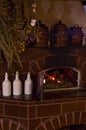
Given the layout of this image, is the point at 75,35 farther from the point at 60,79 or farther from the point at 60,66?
the point at 60,79

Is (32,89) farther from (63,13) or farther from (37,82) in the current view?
(63,13)

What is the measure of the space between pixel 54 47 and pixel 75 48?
0.24m

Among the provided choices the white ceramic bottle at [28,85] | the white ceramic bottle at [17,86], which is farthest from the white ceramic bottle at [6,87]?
the white ceramic bottle at [28,85]

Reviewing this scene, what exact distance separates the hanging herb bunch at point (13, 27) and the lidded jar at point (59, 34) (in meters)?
0.25

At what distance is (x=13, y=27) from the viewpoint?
7.51ft

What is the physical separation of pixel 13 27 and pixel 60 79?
0.87m

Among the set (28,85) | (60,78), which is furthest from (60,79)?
(28,85)

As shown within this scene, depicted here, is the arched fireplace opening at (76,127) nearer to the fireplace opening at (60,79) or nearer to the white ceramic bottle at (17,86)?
the fireplace opening at (60,79)

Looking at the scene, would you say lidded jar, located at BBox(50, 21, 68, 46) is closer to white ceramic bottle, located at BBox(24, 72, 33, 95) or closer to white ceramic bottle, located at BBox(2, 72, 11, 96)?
white ceramic bottle, located at BBox(24, 72, 33, 95)

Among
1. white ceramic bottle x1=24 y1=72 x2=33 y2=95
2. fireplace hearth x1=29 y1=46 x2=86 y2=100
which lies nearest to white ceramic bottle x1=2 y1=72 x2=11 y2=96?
white ceramic bottle x1=24 y1=72 x2=33 y2=95

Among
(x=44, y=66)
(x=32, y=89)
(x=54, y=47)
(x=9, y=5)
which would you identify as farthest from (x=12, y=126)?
(x=9, y=5)

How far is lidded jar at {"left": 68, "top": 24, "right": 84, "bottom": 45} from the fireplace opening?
10.8 inches

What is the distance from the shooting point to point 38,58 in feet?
9.27

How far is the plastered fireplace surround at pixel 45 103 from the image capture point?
257 cm
